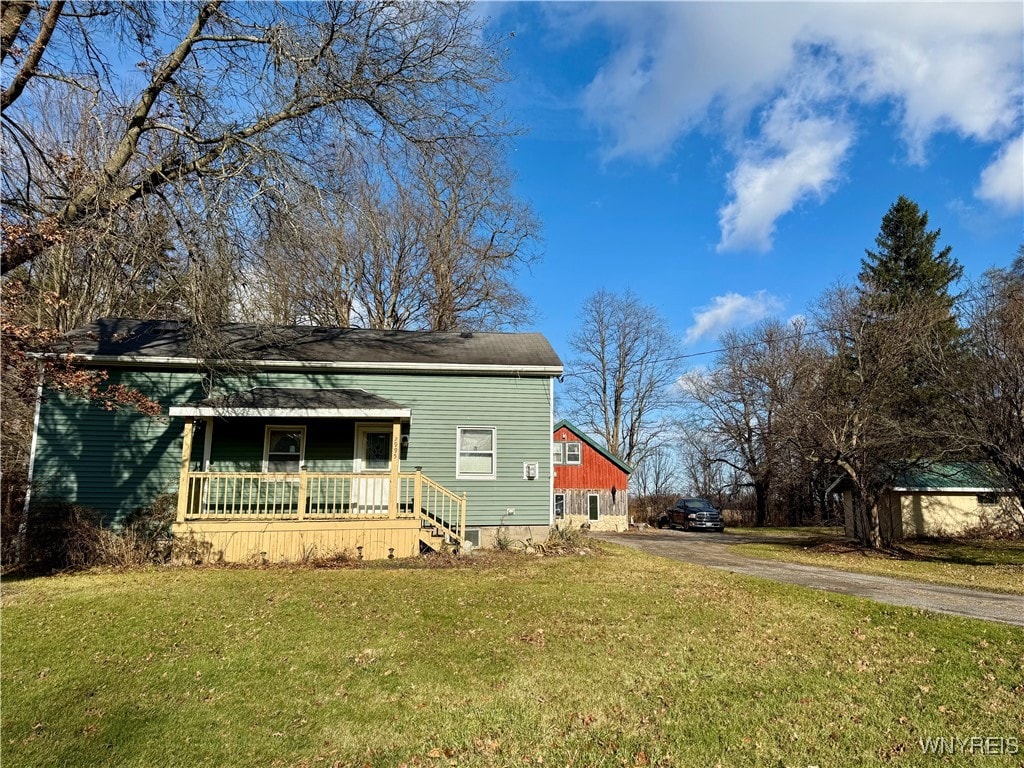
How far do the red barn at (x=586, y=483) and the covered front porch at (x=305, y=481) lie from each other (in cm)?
1528

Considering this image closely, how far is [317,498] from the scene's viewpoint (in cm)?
1242

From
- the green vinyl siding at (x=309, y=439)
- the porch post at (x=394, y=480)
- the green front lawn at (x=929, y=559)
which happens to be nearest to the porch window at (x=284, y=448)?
the green vinyl siding at (x=309, y=439)

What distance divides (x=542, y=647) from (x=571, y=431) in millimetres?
22557

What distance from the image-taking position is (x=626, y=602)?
26.0 feet

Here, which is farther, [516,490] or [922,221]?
[922,221]

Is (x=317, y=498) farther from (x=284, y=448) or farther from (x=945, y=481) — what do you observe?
(x=945, y=481)

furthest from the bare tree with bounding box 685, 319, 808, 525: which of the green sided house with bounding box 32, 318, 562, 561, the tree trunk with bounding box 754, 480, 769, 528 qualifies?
the green sided house with bounding box 32, 318, 562, 561

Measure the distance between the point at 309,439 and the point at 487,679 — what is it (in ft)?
30.8

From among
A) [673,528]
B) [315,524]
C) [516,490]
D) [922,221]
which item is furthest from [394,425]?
[922,221]

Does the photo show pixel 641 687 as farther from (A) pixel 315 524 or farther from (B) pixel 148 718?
(A) pixel 315 524

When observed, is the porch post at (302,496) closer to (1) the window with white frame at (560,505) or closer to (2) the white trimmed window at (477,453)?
(2) the white trimmed window at (477,453)

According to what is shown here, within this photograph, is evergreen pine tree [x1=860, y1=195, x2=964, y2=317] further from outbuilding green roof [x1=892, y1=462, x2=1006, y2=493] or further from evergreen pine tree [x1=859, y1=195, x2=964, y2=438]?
outbuilding green roof [x1=892, y1=462, x2=1006, y2=493]

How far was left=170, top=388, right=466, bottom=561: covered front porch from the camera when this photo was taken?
11180mm

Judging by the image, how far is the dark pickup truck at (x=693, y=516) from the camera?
96.1 feet
